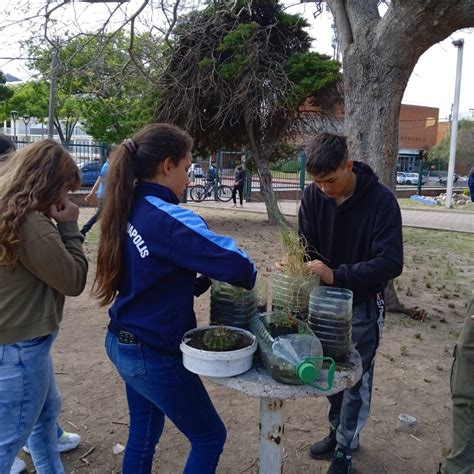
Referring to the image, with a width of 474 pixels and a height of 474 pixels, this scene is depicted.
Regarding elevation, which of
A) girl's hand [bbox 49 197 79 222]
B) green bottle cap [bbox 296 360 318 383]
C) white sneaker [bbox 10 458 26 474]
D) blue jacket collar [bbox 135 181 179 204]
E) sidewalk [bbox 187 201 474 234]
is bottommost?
white sneaker [bbox 10 458 26 474]

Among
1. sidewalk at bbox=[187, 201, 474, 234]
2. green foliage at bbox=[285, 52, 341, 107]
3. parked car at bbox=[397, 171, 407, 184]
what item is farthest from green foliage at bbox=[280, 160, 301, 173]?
parked car at bbox=[397, 171, 407, 184]

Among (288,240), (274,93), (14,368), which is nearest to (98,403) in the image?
(14,368)

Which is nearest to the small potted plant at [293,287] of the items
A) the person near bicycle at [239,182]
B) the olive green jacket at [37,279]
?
the olive green jacket at [37,279]

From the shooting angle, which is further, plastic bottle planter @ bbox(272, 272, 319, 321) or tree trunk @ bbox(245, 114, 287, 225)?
tree trunk @ bbox(245, 114, 287, 225)

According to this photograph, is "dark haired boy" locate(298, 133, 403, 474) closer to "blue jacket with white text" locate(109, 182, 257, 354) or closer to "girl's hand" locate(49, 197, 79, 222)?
"blue jacket with white text" locate(109, 182, 257, 354)

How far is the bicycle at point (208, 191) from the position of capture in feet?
65.7

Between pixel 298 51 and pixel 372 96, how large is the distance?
23.1 ft

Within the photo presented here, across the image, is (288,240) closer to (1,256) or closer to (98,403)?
(1,256)

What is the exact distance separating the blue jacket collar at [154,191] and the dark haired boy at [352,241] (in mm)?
697

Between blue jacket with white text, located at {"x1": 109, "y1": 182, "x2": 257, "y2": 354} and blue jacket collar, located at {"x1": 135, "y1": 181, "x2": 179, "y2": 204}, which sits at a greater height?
blue jacket collar, located at {"x1": 135, "y1": 181, "x2": 179, "y2": 204}

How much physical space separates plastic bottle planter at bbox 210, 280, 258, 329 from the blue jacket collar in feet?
1.32

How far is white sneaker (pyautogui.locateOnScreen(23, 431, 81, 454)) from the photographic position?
2.96 metres

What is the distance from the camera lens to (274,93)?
11180mm

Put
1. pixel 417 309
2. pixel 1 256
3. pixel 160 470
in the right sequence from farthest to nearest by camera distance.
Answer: pixel 417 309, pixel 160 470, pixel 1 256
